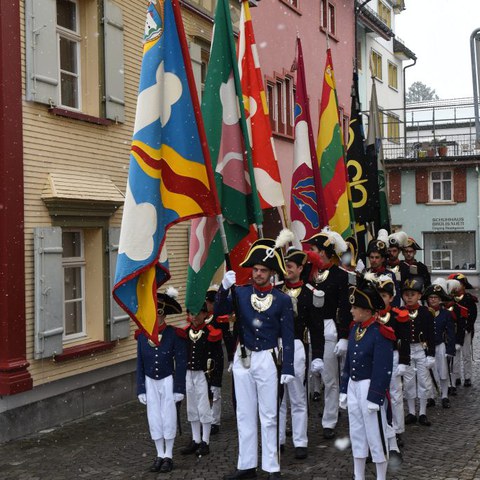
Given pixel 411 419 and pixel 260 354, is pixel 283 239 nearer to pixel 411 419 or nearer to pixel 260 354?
pixel 260 354

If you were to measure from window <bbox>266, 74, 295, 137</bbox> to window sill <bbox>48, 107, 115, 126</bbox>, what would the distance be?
847cm

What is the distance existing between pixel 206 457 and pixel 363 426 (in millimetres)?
2124

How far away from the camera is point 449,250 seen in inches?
1506

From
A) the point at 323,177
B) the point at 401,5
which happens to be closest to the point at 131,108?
the point at 323,177

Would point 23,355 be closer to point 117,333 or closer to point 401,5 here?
point 117,333

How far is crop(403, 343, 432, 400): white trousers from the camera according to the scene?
974 centimetres

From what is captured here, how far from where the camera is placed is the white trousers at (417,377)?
384 inches

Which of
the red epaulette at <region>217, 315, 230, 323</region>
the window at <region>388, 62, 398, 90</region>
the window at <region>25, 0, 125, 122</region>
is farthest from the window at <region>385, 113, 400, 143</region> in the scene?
the red epaulette at <region>217, 315, 230, 323</region>

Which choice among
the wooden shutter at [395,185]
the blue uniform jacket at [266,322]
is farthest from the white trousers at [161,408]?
the wooden shutter at [395,185]

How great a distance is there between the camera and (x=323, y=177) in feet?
40.2

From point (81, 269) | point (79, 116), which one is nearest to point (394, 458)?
point (81, 269)

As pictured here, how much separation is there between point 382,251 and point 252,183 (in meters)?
4.05

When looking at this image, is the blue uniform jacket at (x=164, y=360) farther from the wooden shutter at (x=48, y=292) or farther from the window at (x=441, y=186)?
the window at (x=441, y=186)

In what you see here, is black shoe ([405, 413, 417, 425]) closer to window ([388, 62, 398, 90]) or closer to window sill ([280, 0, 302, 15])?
window sill ([280, 0, 302, 15])
